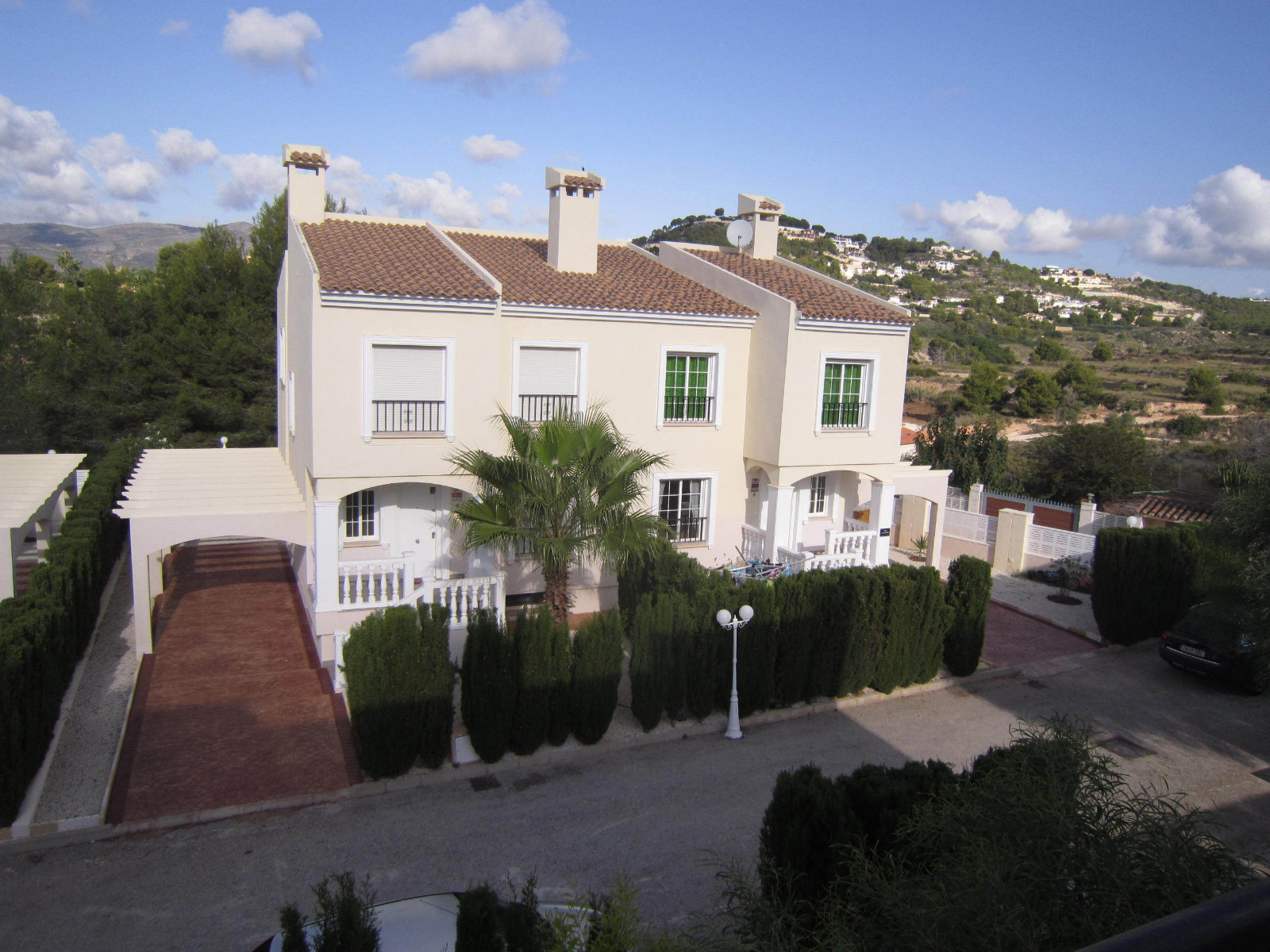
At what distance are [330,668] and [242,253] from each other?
24259mm

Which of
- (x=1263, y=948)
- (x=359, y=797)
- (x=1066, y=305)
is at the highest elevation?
(x=1066, y=305)

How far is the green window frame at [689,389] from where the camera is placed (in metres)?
18.8

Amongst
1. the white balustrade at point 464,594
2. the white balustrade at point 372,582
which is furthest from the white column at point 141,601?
the white balustrade at point 464,594

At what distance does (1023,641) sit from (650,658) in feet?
32.4

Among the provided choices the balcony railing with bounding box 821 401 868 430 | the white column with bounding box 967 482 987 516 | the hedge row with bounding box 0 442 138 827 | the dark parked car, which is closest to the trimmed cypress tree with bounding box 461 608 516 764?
the hedge row with bounding box 0 442 138 827

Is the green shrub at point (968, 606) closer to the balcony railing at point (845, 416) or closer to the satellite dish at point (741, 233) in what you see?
the balcony railing at point (845, 416)

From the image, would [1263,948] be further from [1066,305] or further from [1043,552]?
[1066,305]

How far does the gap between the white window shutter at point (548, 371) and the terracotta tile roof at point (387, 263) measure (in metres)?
1.93

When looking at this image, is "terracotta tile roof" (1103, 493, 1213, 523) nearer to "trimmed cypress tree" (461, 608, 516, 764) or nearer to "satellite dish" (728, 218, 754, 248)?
"satellite dish" (728, 218, 754, 248)

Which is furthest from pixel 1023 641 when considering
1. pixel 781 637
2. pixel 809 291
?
pixel 809 291

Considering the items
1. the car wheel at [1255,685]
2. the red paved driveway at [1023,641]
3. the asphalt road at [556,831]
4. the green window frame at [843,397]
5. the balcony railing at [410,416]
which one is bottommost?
the asphalt road at [556,831]

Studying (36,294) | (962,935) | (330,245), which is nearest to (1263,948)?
(962,935)

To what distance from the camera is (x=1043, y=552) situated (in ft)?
79.7

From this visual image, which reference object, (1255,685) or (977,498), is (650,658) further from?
(977,498)
